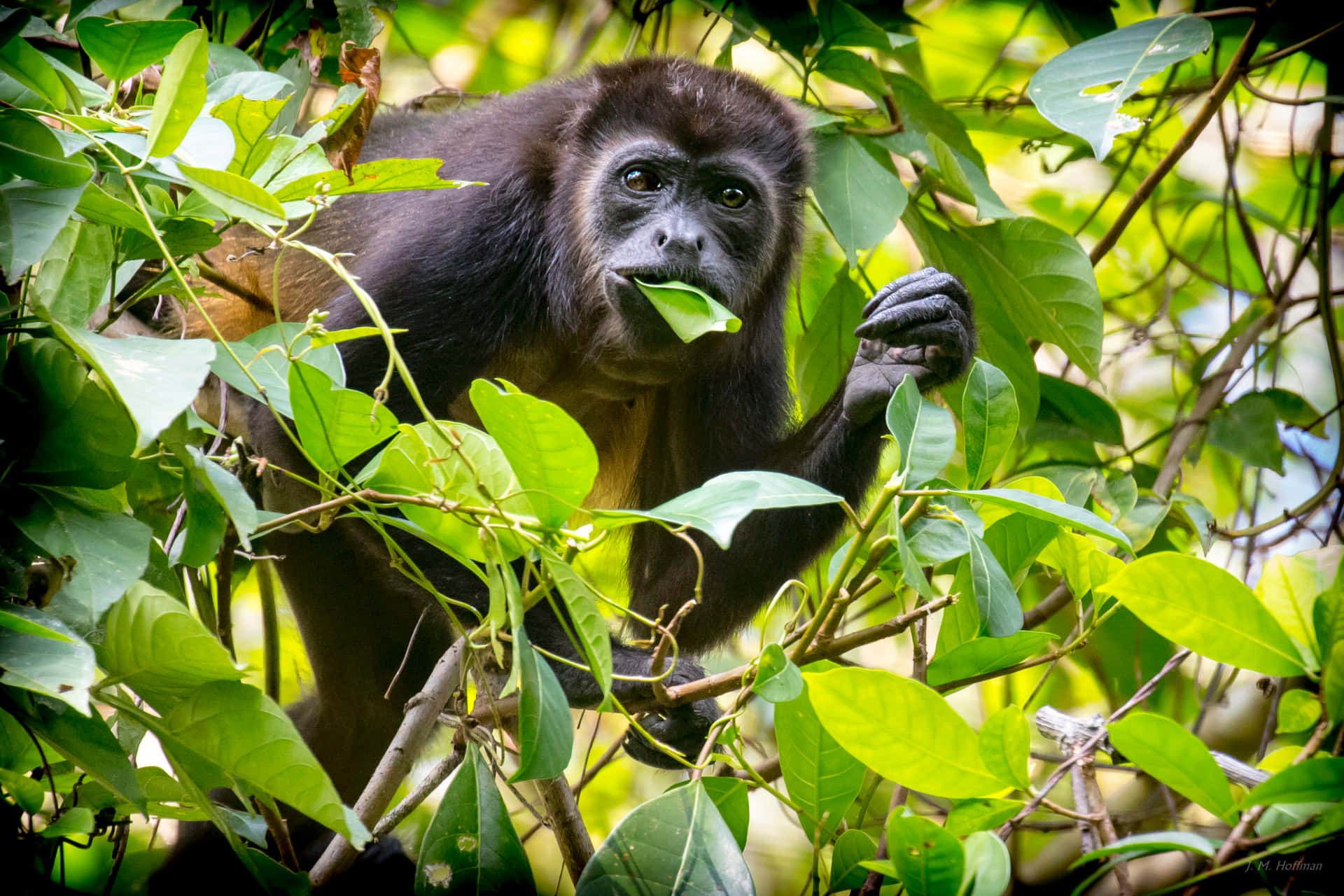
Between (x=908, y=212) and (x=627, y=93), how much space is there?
0.88 meters

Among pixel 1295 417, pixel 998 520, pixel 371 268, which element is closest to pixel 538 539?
pixel 998 520

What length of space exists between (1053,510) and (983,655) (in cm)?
31

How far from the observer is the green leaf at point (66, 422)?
1.29m

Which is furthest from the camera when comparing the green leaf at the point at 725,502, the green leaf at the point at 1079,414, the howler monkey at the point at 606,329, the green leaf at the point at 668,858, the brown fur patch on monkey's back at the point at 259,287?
the brown fur patch on monkey's back at the point at 259,287

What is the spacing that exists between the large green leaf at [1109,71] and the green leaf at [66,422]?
1617 millimetres

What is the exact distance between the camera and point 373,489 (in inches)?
53.4

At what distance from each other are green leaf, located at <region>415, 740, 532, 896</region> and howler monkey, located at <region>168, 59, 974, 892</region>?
852 mm

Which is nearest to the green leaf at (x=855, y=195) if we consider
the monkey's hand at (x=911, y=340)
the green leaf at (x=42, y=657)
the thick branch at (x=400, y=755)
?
the monkey's hand at (x=911, y=340)

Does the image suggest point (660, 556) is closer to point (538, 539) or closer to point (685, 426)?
point (685, 426)

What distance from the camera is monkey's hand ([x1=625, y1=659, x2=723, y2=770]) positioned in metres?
2.49

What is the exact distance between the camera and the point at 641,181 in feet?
9.43

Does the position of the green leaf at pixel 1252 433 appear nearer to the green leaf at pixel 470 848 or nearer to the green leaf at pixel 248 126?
the green leaf at pixel 470 848

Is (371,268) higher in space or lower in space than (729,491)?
lower

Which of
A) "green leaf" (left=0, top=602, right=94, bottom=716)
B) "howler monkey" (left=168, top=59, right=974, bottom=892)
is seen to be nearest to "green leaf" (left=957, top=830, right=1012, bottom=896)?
"green leaf" (left=0, top=602, right=94, bottom=716)
